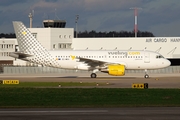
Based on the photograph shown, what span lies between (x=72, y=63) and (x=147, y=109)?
3415 cm

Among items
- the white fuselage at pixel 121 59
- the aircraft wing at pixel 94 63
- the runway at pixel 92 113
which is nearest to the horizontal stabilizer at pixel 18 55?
the white fuselage at pixel 121 59

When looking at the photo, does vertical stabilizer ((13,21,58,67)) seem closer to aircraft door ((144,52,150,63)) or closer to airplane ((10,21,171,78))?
airplane ((10,21,171,78))

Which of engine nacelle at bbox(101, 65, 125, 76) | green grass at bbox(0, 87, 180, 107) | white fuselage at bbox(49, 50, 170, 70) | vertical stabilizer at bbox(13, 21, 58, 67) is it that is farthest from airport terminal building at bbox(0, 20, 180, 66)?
green grass at bbox(0, 87, 180, 107)

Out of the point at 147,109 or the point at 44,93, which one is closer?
the point at 147,109

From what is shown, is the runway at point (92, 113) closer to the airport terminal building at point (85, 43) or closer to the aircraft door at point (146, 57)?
the aircraft door at point (146, 57)

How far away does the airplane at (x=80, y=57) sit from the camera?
59.3m

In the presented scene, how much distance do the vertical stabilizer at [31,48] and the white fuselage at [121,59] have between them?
93 cm

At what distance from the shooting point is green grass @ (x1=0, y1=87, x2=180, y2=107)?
29.5 metres

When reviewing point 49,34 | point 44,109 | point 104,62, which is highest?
point 49,34

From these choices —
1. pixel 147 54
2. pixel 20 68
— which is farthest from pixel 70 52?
pixel 20 68

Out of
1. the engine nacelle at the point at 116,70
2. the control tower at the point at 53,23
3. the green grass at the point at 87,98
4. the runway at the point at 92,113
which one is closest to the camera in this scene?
the runway at the point at 92,113

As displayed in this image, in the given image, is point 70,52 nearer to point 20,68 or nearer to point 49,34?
point 20,68

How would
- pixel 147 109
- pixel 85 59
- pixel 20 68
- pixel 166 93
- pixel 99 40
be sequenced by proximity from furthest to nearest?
pixel 99 40, pixel 20 68, pixel 85 59, pixel 166 93, pixel 147 109

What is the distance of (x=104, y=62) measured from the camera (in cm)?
5969
